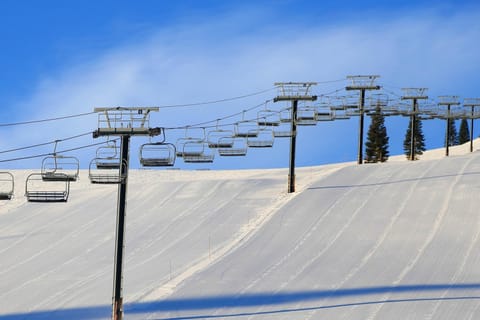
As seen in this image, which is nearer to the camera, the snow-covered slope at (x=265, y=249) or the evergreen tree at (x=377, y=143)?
the snow-covered slope at (x=265, y=249)

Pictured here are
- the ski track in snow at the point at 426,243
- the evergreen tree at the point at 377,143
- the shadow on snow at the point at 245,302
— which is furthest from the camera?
the evergreen tree at the point at 377,143

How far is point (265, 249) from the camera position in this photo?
102 feet

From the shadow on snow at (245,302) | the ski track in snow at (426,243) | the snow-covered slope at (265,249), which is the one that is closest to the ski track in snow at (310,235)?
the snow-covered slope at (265,249)

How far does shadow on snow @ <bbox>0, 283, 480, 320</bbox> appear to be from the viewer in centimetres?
2319

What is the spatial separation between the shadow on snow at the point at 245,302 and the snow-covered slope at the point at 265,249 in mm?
A: 66

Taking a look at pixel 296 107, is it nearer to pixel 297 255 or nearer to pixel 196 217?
pixel 196 217

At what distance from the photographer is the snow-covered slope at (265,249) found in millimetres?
23922

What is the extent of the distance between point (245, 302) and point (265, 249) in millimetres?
7284

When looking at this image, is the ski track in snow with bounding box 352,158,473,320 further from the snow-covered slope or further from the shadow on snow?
the shadow on snow

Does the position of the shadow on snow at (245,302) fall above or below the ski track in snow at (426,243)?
below

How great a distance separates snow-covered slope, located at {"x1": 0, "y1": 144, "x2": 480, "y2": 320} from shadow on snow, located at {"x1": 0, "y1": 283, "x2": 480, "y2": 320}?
66mm

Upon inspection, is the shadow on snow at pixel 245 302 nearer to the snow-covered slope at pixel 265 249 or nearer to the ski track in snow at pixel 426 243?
the snow-covered slope at pixel 265 249

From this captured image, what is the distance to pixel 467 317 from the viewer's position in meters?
21.6

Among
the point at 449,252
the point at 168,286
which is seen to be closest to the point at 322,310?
the point at 168,286
